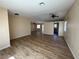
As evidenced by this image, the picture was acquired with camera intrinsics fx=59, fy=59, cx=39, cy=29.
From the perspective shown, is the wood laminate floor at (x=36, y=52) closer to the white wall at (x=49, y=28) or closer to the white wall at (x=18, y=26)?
the white wall at (x=18, y=26)

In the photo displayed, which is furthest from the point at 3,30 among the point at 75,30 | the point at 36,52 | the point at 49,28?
the point at 49,28

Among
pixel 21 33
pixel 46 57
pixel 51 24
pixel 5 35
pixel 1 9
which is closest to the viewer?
pixel 46 57

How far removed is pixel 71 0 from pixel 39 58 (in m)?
2.77

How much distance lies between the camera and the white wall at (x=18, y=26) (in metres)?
5.38

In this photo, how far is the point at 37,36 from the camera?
6.95 metres

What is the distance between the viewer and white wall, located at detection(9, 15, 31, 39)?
538 centimetres

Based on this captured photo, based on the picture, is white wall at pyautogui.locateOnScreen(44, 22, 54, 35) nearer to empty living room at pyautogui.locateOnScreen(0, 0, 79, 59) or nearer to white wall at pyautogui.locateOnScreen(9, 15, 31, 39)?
empty living room at pyautogui.locateOnScreen(0, 0, 79, 59)

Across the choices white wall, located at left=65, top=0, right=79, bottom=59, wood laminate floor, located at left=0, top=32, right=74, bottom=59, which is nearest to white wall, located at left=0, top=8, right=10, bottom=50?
wood laminate floor, located at left=0, top=32, right=74, bottom=59

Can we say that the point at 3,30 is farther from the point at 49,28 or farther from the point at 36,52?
the point at 49,28

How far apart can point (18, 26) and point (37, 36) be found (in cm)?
238

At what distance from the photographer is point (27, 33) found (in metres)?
7.39

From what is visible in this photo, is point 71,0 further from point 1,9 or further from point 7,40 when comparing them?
point 7,40

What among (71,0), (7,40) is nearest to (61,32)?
(71,0)

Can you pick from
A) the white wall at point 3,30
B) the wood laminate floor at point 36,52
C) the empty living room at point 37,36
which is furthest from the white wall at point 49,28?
the white wall at point 3,30
